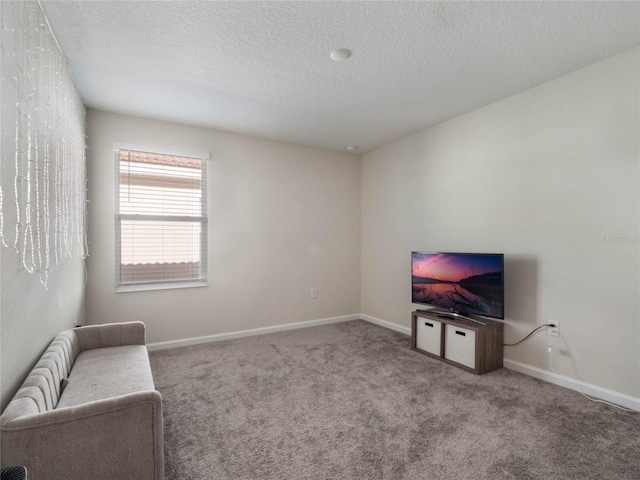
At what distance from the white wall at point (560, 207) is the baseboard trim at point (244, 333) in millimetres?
1848

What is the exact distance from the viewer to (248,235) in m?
4.12

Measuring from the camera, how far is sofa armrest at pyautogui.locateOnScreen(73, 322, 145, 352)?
2.49 meters

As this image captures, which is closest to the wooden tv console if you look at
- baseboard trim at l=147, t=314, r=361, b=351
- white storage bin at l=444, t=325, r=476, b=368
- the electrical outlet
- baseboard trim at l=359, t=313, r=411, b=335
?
white storage bin at l=444, t=325, r=476, b=368

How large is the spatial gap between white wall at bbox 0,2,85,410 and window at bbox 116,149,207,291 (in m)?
1.07

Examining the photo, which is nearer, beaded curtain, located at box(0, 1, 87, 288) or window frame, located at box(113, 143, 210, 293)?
beaded curtain, located at box(0, 1, 87, 288)

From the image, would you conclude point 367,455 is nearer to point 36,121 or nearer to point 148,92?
point 36,121

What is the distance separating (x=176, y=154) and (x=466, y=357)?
12.0 ft

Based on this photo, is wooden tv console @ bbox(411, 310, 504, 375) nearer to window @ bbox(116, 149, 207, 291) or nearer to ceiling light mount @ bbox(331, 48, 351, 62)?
ceiling light mount @ bbox(331, 48, 351, 62)

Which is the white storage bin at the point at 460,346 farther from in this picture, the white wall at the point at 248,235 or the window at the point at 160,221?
the window at the point at 160,221

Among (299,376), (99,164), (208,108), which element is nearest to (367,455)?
(299,376)

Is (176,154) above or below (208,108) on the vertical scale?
below

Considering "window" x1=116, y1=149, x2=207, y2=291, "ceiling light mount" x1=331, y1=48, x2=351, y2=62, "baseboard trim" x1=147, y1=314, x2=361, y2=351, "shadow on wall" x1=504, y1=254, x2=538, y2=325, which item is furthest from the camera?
"baseboard trim" x1=147, y1=314, x2=361, y2=351

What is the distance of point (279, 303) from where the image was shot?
435 centimetres

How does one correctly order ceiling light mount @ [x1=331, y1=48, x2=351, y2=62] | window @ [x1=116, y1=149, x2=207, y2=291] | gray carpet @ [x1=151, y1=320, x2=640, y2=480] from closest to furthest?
gray carpet @ [x1=151, y1=320, x2=640, y2=480]
ceiling light mount @ [x1=331, y1=48, x2=351, y2=62]
window @ [x1=116, y1=149, x2=207, y2=291]
